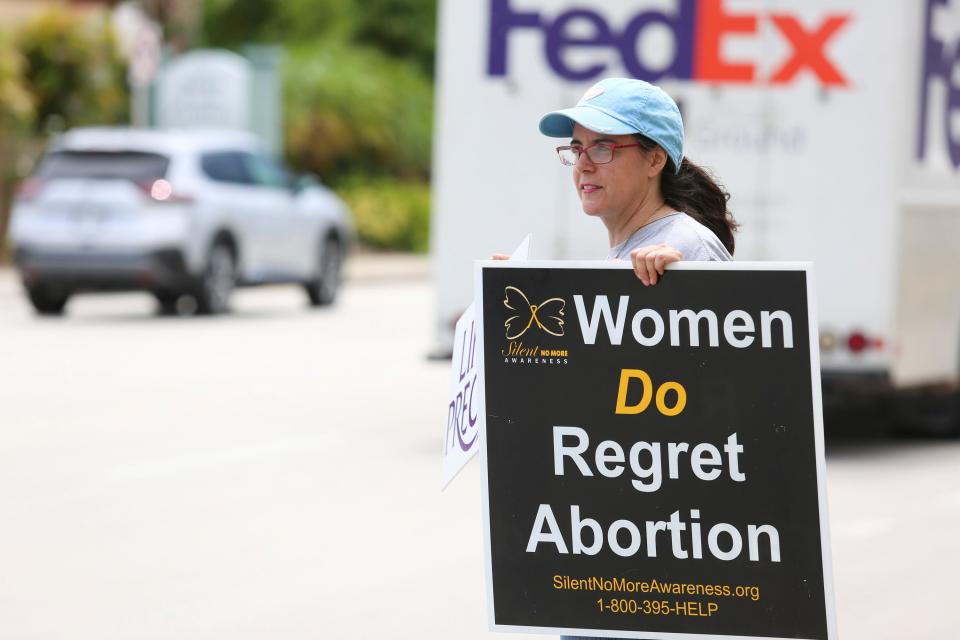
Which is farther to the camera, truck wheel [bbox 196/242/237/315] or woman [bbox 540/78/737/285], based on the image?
truck wheel [bbox 196/242/237/315]

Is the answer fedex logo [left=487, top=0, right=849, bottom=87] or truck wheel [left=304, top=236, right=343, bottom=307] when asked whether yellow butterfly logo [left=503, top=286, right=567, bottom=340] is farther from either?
truck wheel [left=304, top=236, right=343, bottom=307]

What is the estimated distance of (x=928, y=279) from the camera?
11047 mm

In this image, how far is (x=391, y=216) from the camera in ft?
120

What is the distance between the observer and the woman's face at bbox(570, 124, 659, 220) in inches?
163

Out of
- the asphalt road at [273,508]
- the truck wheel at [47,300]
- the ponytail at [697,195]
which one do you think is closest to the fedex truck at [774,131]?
the asphalt road at [273,508]

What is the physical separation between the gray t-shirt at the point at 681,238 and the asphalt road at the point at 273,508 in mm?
2612

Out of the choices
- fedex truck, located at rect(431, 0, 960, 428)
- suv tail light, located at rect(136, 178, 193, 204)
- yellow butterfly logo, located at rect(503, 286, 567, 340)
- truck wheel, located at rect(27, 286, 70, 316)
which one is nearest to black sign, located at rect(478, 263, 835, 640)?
yellow butterfly logo, located at rect(503, 286, 567, 340)

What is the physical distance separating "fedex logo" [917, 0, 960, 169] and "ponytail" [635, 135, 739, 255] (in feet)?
21.6

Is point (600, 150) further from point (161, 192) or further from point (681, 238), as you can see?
point (161, 192)

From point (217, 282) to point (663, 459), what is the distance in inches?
649

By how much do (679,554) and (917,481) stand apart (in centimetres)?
631

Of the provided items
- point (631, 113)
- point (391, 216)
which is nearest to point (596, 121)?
point (631, 113)

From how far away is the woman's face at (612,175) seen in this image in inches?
163

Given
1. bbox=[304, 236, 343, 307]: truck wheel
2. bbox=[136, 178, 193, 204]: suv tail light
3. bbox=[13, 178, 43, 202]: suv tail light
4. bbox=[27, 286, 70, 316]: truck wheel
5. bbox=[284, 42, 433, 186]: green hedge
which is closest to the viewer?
bbox=[136, 178, 193, 204]: suv tail light
